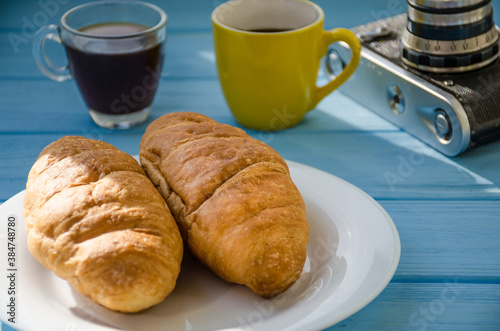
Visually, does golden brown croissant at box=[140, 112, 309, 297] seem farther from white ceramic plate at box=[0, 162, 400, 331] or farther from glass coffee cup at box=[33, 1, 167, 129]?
glass coffee cup at box=[33, 1, 167, 129]

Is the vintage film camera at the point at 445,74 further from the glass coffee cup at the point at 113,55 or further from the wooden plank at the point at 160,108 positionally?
the glass coffee cup at the point at 113,55

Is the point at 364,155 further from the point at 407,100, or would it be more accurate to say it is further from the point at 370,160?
the point at 407,100

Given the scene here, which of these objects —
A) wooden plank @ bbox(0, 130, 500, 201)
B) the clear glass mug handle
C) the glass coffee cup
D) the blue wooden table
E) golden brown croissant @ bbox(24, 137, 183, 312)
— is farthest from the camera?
the clear glass mug handle

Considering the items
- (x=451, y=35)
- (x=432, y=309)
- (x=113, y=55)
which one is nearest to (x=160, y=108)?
(x=113, y=55)

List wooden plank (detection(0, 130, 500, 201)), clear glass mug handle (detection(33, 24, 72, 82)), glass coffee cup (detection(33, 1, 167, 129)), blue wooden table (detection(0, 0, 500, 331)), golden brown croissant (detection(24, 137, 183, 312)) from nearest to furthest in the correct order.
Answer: golden brown croissant (detection(24, 137, 183, 312)), blue wooden table (detection(0, 0, 500, 331)), wooden plank (detection(0, 130, 500, 201)), glass coffee cup (detection(33, 1, 167, 129)), clear glass mug handle (detection(33, 24, 72, 82))

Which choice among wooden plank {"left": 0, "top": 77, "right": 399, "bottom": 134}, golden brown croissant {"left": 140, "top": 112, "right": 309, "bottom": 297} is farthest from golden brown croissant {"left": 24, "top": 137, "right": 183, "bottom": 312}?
wooden plank {"left": 0, "top": 77, "right": 399, "bottom": 134}

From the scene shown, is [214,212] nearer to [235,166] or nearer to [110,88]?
[235,166]

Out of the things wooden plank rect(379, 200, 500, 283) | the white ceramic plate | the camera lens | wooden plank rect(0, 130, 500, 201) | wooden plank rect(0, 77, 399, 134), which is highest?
the camera lens
